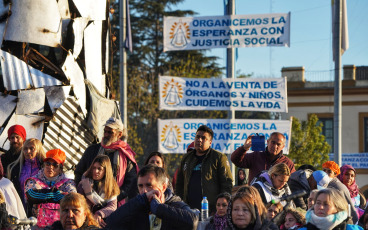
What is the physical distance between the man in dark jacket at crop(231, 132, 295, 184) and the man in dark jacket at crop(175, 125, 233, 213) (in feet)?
1.31

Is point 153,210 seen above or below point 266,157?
below

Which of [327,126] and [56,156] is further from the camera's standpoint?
[327,126]

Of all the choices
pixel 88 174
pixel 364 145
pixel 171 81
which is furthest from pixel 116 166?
pixel 364 145

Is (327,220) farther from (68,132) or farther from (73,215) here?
(68,132)

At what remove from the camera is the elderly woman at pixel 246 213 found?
6055 mm

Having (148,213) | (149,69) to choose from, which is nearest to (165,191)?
(148,213)

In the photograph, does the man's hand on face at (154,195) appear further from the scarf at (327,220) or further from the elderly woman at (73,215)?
the scarf at (327,220)

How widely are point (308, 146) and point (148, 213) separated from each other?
35.5 meters

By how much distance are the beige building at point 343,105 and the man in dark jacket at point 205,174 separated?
38.3m

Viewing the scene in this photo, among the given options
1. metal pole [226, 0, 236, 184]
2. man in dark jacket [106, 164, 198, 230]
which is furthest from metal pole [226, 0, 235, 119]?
man in dark jacket [106, 164, 198, 230]

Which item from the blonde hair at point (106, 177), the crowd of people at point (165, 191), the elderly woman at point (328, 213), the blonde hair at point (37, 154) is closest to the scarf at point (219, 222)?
the crowd of people at point (165, 191)

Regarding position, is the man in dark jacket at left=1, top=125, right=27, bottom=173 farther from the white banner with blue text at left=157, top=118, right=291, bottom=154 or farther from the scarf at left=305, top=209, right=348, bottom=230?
the scarf at left=305, top=209, right=348, bottom=230

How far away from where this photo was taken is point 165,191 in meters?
6.27

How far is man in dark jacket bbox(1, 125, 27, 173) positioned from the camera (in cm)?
1046
